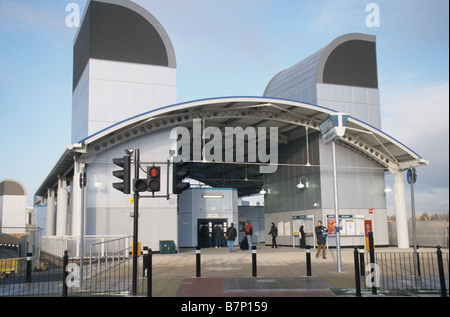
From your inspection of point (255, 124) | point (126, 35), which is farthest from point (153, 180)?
point (126, 35)

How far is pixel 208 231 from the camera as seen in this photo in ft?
112

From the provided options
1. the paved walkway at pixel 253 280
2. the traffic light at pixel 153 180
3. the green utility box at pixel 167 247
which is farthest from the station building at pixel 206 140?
the traffic light at pixel 153 180

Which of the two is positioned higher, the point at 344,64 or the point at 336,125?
the point at 344,64

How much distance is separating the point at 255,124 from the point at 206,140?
4.65 meters

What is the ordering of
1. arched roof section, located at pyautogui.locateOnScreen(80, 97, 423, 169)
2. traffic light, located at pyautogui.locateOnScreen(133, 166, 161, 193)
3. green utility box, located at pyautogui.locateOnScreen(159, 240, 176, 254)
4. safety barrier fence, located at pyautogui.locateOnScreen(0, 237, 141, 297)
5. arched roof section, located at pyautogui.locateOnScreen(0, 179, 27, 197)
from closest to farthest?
1. traffic light, located at pyautogui.locateOnScreen(133, 166, 161, 193)
2. safety barrier fence, located at pyautogui.locateOnScreen(0, 237, 141, 297)
3. arched roof section, located at pyautogui.locateOnScreen(80, 97, 423, 169)
4. green utility box, located at pyautogui.locateOnScreen(159, 240, 176, 254)
5. arched roof section, located at pyautogui.locateOnScreen(0, 179, 27, 197)

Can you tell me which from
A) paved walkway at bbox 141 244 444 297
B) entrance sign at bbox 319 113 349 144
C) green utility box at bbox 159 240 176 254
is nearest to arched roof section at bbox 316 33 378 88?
green utility box at bbox 159 240 176 254

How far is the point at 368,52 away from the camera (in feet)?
129

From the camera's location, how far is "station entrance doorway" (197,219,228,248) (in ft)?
111

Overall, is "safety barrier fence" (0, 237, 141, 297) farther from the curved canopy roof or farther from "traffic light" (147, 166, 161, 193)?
the curved canopy roof

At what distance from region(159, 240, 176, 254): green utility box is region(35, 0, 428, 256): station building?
1.55 feet

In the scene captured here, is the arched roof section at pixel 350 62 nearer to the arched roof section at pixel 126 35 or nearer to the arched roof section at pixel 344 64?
the arched roof section at pixel 344 64

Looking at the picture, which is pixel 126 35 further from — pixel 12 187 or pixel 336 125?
pixel 12 187
